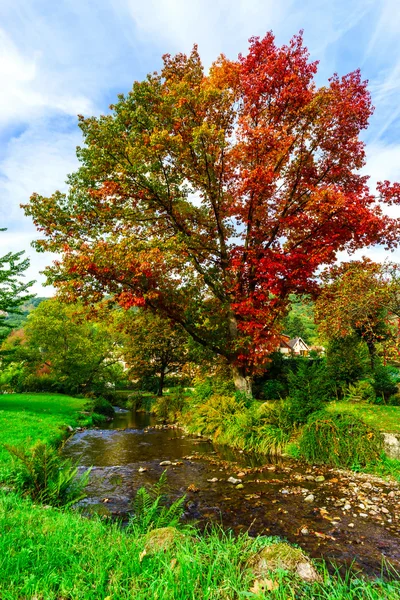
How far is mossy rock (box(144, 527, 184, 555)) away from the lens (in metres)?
3.20

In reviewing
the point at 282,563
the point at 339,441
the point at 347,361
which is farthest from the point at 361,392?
the point at 282,563

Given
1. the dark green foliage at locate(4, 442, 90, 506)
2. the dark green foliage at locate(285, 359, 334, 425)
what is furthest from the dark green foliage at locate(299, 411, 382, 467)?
the dark green foliage at locate(4, 442, 90, 506)

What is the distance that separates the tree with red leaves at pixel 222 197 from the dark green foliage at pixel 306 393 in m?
2.25

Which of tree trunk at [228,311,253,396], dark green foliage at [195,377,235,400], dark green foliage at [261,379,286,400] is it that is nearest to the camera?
tree trunk at [228,311,253,396]

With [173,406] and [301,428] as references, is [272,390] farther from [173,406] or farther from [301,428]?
[301,428]

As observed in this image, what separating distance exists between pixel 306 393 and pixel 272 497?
4.06m

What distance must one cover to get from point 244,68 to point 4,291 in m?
14.6

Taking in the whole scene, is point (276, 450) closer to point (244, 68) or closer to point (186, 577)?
point (186, 577)

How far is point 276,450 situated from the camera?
380 inches

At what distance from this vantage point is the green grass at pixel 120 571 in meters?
2.54

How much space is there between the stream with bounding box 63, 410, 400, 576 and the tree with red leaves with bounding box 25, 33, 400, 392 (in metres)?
4.68

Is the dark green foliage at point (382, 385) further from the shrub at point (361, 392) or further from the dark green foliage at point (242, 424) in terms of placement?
the dark green foliage at point (242, 424)

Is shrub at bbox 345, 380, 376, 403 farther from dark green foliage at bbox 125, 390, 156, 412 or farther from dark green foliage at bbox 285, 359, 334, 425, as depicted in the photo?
dark green foliage at bbox 125, 390, 156, 412

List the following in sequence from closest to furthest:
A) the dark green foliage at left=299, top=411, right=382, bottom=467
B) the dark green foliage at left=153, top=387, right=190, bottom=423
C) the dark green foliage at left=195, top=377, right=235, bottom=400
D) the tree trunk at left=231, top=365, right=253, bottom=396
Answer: the dark green foliage at left=299, top=411, right=382, bottom=467, the tree trunk at left=231, top=365, right=253, bottom=396, the dark green foliage at left=195, top=377, right=235, bottom=400, the dark green foliage at left=153, top=387, right=190, bottom=423
